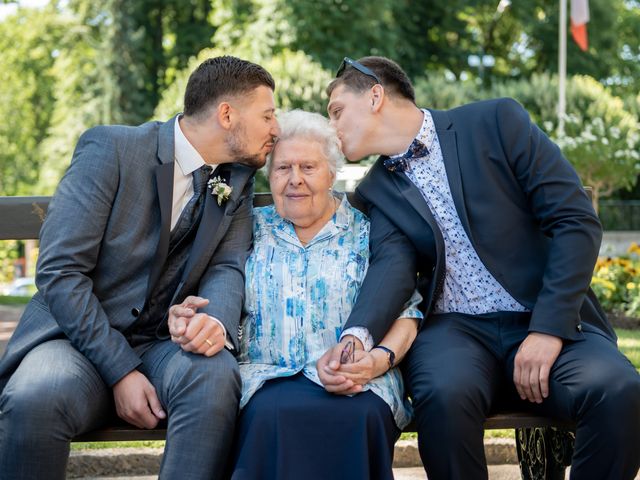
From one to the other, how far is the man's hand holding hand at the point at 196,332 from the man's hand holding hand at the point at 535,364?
1.12 meters

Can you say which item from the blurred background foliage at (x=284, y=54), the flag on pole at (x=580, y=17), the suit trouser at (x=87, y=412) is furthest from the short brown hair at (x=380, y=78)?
the flag on pole at (x=580, y=17)

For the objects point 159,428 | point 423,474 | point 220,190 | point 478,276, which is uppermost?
point 220,190

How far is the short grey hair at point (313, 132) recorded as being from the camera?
12.2 ft

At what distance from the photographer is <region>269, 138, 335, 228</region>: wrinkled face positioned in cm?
366

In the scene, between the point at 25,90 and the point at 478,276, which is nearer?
the point at 478,276

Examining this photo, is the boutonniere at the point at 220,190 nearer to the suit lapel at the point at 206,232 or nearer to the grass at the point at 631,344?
the suit lapel at the point at 206,232

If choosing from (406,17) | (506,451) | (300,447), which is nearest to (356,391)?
(300,447)

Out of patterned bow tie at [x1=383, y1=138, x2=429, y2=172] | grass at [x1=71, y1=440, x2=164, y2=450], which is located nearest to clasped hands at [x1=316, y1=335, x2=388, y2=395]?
patterned bow tie at [x1=383, y1=138, x2=429, y2=172]

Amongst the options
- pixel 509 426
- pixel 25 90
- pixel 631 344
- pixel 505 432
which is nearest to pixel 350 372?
pixel 509 426

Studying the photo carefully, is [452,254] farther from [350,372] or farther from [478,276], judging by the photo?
[350,372]

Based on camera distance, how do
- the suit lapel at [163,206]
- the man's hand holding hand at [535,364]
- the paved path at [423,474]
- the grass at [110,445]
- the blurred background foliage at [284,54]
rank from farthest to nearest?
the blurred background foliage at [284,54] < the grass at [110,445] < the paved path at [423,474] < the suit lapel at [163,206] < the man's hand holding hand at [535,364]

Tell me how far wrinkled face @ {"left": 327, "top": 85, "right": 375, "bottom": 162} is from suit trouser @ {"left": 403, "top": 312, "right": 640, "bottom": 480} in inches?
38.3

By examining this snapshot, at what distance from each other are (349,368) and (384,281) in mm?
458

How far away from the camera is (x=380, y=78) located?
12.7ft
